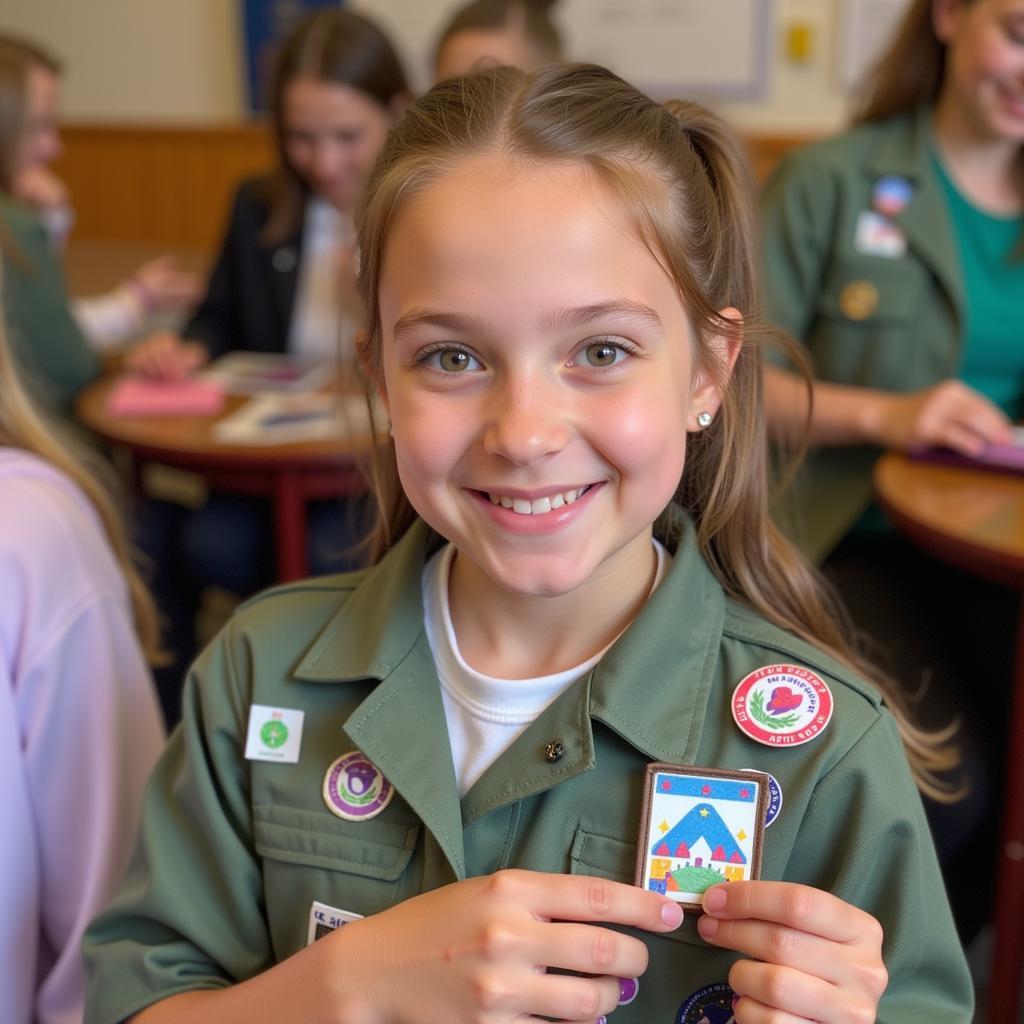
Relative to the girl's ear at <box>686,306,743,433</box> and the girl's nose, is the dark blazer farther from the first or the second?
the girl's nose

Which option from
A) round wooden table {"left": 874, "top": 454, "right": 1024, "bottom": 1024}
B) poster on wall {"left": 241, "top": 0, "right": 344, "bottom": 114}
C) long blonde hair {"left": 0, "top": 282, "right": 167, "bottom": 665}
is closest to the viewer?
long blonde hair {"left": 0, "top": 282, "right": 167, "bottom": 665}

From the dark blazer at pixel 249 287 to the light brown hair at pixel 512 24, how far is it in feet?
1.90

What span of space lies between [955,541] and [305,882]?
911mm

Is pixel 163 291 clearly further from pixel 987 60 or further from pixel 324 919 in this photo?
pixel 324 919

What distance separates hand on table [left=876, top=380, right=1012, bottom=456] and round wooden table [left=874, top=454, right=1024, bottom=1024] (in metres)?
0.03

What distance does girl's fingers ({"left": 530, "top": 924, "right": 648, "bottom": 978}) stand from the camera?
2.76 ft

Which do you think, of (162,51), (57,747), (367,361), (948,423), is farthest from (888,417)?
(162,51)

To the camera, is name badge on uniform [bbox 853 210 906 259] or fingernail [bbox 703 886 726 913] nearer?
fingernail [bbox 703 886 726 913]

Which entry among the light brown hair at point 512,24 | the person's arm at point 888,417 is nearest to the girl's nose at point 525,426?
the person's arm at point 888,417

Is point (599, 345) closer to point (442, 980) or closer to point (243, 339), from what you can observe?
point (442, 980)

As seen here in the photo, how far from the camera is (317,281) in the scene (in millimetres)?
3008

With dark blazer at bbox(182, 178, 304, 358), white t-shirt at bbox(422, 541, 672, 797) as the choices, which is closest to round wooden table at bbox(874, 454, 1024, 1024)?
white t-shirt at bbox(422, 541, 672, 797)

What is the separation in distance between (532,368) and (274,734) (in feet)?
1.25

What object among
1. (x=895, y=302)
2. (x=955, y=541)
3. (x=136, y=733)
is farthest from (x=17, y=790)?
(x=895, y=302)
